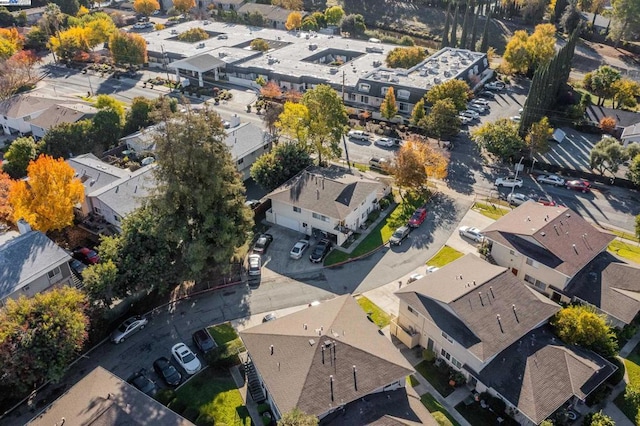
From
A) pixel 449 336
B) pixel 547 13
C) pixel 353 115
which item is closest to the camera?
pixel 449 336

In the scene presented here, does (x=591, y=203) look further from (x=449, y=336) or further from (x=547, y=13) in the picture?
(x=547, y=13)

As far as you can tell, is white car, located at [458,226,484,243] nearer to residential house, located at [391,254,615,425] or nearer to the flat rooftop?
residential house, located at [391,254,615,425]

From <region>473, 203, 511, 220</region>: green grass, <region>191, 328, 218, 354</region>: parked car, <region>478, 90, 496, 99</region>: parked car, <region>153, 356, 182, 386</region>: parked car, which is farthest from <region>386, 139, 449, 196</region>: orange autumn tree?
<region>478, 90, 496, 99</region>: parked car

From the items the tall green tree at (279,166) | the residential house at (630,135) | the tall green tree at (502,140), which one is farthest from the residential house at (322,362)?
the residential house at (630,135)

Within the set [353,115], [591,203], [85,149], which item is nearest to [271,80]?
[353,115]

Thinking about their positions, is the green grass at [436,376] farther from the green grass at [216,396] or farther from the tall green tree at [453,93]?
the tall green tree at [453,93]

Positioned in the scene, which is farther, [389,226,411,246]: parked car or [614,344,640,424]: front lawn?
[389,226,411,246]: parked car
